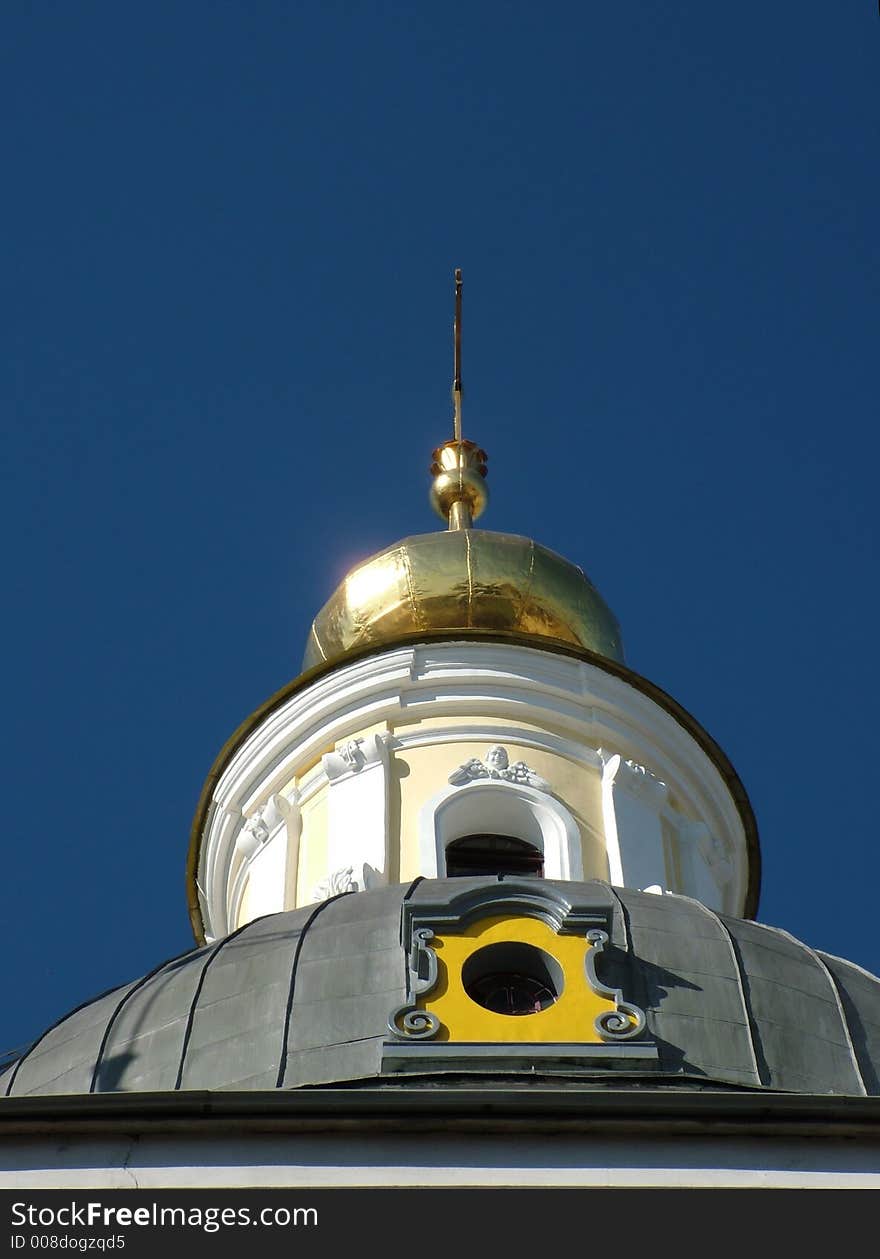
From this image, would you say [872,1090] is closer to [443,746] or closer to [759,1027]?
[759,1027]

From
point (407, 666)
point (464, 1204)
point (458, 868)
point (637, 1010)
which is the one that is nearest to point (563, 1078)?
point (637, 1010)

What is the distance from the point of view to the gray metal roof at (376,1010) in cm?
1317

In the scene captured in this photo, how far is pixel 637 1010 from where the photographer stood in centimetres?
1341

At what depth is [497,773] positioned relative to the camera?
1875cm

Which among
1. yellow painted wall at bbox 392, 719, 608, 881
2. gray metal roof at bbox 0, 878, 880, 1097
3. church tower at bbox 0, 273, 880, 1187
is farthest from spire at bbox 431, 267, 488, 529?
gray metal roof at bbox 0, 878, 880, 1097

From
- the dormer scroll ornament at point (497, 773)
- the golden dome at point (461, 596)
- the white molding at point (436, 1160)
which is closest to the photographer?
the white molding at point (436, 1160)

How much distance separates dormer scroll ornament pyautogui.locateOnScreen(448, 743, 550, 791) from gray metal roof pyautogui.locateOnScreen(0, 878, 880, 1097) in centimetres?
387

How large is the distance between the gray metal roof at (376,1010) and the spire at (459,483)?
8.45m

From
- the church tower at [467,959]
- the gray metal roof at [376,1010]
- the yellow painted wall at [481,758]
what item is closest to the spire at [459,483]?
the church tower at [467,959]

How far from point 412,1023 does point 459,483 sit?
33.6 feet

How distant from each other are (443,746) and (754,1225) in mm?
8557

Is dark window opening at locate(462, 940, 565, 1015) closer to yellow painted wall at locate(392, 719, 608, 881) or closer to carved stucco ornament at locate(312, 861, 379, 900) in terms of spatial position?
carved stucco ornament at locate(312, 861, 379, 900)

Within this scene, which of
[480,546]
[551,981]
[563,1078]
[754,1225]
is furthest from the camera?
[480,546]

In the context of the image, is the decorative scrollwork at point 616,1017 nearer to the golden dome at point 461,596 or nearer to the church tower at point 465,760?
the church tower at point 465,760
